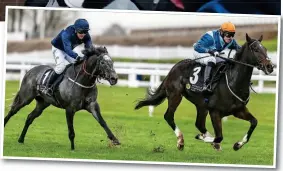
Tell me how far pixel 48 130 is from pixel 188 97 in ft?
6.34

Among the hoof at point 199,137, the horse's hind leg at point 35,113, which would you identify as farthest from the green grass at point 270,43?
the horse's hind leg at point 35,113

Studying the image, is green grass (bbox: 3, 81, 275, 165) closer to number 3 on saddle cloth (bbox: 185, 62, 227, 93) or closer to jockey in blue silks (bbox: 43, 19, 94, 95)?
number 3 on saddle cloth (bbox: 185, 62, 227, 93)

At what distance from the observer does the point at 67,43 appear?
8.91 meters

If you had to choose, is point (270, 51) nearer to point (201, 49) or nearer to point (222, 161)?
point (201, 49)

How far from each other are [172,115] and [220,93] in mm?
820

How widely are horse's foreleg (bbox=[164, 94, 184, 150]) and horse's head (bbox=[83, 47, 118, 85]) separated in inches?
41.9

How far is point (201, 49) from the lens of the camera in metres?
8.99

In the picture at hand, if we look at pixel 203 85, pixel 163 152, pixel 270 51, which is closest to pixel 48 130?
pixel 163 152

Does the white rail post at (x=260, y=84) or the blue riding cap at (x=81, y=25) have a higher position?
the blue riding cap at (x=81, y=25)

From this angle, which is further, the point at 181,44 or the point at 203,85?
the point at 181,44

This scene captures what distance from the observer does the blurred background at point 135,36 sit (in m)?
9.15

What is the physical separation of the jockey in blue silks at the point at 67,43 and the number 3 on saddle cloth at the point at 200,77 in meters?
1.38

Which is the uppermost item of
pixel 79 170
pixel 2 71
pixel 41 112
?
pixel 2 71

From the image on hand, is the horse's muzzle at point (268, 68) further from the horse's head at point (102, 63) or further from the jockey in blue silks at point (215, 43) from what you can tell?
the horse's head at point (102, 63)
